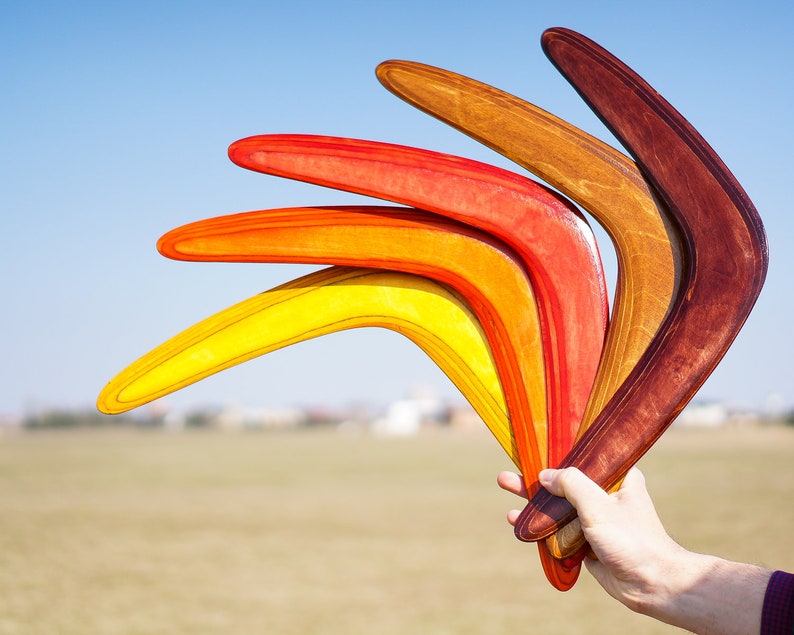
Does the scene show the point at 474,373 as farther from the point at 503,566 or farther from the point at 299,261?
the point at 503,566

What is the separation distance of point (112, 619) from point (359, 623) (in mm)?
2616

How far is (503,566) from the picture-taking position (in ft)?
33.6

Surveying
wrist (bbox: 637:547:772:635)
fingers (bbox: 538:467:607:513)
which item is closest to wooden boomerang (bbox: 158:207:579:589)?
fingers (bbox: 538:467:607:513)

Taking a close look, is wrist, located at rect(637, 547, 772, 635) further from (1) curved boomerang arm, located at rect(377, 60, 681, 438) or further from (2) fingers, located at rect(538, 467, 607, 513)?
(1) curved boomerang arm, located at rect(377, 60, 681, 438)

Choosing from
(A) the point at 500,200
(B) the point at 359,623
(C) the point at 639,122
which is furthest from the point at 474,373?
(B) the point at 359,623

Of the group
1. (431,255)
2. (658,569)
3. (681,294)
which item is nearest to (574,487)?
(658,569)

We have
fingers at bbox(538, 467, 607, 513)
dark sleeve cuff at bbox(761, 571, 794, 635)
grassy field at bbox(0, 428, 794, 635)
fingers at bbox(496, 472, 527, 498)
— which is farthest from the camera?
grassy field at bbox(0, 428, 794, 635)

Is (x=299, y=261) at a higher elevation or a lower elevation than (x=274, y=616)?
higher

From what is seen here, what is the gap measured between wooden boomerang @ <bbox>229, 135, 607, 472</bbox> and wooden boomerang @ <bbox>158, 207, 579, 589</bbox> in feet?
0.11

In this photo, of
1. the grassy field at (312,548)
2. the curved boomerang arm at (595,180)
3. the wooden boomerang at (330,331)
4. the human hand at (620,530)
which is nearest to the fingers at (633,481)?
the human hand at (620,530)

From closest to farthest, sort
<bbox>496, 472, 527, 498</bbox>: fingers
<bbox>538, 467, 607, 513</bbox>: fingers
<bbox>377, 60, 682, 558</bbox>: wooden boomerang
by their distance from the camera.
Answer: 1. <bbox>538, 467, 607, 513</bbox>: fingers
2. <bbox>377, 60, 682, 558</bbox>: wooden boomerang
3. <bbox>496, 472, 527, 498</bbox>: fingers

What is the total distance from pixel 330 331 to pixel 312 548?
34.7ft

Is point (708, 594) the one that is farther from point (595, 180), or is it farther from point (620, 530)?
point (595, 180)

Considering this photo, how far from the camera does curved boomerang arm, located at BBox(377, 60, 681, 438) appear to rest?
1644 mm
